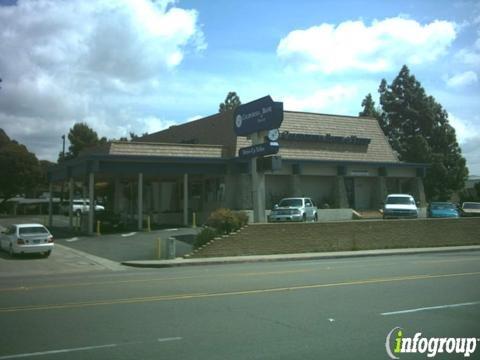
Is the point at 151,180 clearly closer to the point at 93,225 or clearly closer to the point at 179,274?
the point at 93,225

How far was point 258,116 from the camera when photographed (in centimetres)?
2869

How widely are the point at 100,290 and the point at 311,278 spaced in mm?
5587

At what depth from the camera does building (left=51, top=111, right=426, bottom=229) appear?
35719 millimetres

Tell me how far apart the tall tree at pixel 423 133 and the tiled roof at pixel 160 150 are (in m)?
28.9

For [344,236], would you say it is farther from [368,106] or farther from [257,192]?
[368,106]

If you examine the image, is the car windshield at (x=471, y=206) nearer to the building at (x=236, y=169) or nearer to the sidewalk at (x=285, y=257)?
the building at (x=236, y=169)

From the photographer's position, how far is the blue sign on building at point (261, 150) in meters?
27.4

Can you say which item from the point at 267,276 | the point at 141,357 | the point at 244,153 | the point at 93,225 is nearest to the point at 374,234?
the point at 244,153

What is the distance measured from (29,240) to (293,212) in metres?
14.4

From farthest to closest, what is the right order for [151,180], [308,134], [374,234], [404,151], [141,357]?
1. [404,151]
2. [151,180]
3. [308,134]
4. [374,234]
5. [141,357]

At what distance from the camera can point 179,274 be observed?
17.1 m

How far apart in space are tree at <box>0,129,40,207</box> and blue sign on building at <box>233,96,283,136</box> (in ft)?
129

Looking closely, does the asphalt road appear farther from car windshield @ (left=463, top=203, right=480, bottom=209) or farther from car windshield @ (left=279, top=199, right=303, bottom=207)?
car windshield @ (left=463, top=203, right=480, bottom=209)

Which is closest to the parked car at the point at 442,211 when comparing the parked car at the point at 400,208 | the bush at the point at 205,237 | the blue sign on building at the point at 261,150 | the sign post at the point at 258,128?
the parked car at the point at 400,208
